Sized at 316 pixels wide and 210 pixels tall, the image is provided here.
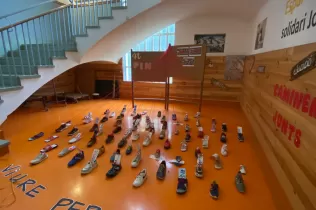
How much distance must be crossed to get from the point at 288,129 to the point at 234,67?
3.28m

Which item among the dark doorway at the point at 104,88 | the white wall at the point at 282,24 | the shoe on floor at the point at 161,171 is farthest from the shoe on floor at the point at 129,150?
the dark doorway at the point at 104,88

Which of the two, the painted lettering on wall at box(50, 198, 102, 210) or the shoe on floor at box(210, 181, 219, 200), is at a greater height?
the shoe on floor at box(210, 181, 219, 200)

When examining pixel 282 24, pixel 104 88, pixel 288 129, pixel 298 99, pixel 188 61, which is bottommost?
pixel 104 88

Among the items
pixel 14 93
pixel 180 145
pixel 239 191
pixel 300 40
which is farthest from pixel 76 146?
pixel 300 40

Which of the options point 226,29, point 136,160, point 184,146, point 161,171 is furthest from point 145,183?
point 226,29

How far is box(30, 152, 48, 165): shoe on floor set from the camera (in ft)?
6.63

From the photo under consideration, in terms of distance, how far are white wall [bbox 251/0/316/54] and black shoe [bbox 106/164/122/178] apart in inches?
85.6

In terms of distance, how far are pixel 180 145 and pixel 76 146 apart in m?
1.54

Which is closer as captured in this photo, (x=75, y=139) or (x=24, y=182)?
(x=24, y=182)

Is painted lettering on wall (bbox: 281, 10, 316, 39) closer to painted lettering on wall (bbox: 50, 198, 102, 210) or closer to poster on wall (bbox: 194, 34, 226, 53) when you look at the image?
painted lettering on wall (bbox: 50, 198, 102, 210)

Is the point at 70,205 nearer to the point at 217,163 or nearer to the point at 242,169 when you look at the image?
the point at 217,163

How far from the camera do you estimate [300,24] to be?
5.29 feet

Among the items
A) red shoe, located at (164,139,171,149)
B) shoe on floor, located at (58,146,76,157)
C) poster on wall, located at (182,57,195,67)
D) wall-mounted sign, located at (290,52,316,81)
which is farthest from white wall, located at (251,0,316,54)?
shoe on floor, located at (58,146,76,157)

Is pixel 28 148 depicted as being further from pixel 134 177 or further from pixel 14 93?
pixel 134 177
